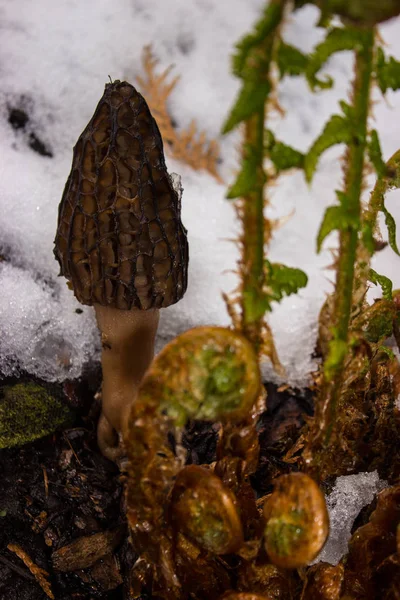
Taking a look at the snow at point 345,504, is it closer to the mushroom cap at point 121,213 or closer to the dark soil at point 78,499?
the dark soil at point 78,499

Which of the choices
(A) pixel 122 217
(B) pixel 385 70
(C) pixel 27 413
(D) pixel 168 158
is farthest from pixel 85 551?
(D) pixel 168 158

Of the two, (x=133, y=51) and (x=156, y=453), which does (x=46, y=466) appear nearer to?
(x=156, y=453)

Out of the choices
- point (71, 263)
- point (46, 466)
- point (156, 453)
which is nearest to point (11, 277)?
point (71, 263)

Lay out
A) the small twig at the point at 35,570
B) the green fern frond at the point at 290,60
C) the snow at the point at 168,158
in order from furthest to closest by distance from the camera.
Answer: the snow at the point at 168,158, the small twig at the point at 35,570, the green fern frond at the point at 290,60

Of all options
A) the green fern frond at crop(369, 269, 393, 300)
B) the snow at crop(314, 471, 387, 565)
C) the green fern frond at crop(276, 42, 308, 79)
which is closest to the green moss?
the snow at crop(314, 471, 387, 565)

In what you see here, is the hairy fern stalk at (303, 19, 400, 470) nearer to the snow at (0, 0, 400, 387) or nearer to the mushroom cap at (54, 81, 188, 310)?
the mushroom cap at (54, 81, 188, 310)

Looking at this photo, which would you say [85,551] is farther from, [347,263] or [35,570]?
[347,263]

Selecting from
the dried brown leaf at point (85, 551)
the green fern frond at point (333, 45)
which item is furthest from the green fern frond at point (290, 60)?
the dried brown leaf at point (85, 551)
